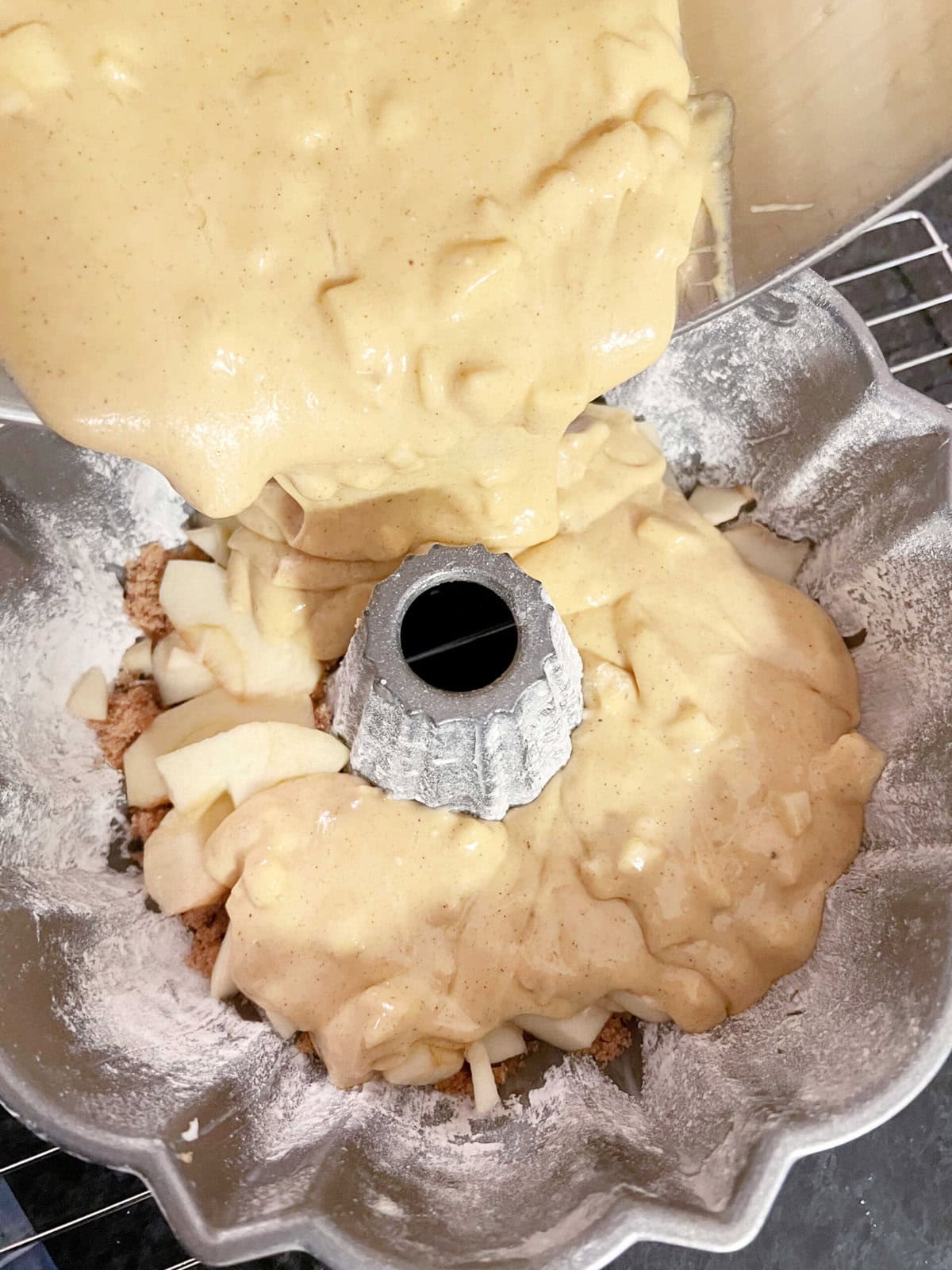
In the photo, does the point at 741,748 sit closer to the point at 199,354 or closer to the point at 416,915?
the point at 416,915

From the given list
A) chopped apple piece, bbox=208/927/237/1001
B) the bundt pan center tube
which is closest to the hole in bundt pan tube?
the bundt pan center tube

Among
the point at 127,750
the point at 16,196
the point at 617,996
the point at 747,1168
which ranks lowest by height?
the point at 617,996

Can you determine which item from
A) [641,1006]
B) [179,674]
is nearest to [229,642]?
[179,674]

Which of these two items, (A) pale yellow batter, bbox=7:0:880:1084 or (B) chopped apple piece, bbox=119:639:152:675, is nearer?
(A) pale yellow batter, bbox=7:0:880:1084

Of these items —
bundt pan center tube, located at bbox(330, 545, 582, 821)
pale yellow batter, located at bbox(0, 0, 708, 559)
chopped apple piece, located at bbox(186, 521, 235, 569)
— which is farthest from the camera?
chopped apple piece, located at bbox(186, 521, 235, 569)

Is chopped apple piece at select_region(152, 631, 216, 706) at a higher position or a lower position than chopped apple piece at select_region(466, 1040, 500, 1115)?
higher

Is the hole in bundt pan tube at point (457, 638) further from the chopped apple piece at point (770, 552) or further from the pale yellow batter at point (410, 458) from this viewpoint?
the chopped apple piece at point (770, 552)

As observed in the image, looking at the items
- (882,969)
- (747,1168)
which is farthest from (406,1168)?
(882,969)

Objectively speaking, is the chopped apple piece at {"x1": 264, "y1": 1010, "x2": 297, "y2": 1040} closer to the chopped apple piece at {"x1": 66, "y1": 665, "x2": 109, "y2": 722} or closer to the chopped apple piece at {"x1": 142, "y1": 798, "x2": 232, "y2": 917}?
the chopped apple piece at {"x1": 142, "y1": 798, "x2": 232, "y2": 917}
